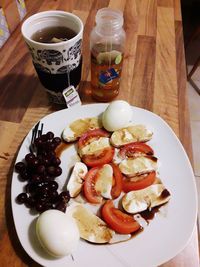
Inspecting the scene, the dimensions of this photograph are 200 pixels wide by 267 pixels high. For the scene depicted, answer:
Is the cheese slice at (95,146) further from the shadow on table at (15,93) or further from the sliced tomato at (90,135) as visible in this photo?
the shadow on table at (15,93)

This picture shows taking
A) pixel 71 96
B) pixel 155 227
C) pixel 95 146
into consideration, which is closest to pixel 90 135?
pixel 95 146

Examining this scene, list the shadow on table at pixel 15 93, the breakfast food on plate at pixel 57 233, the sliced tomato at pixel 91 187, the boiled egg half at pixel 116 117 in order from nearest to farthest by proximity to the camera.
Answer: the breakfast food on plate at pixel 57 233 < the sliced tomato at pixel 91 187 < the boiled egg half at pixel 116 117 < the shadow on table at pixel 15 93

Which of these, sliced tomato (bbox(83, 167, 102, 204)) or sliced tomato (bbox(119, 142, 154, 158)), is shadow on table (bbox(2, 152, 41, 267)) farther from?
sliced tomato (bbox(119, 142, 154, 158))

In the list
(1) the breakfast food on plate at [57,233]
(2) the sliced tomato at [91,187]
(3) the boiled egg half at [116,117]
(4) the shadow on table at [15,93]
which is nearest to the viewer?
(1) the breakfast food on plate at [57,233]

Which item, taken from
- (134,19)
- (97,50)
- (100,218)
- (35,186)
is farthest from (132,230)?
(134,19)

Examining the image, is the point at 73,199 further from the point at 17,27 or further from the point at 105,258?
the point at 17,27

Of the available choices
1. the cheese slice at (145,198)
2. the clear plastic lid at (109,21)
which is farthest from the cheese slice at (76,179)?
the clear plastic lid at (109,21)
